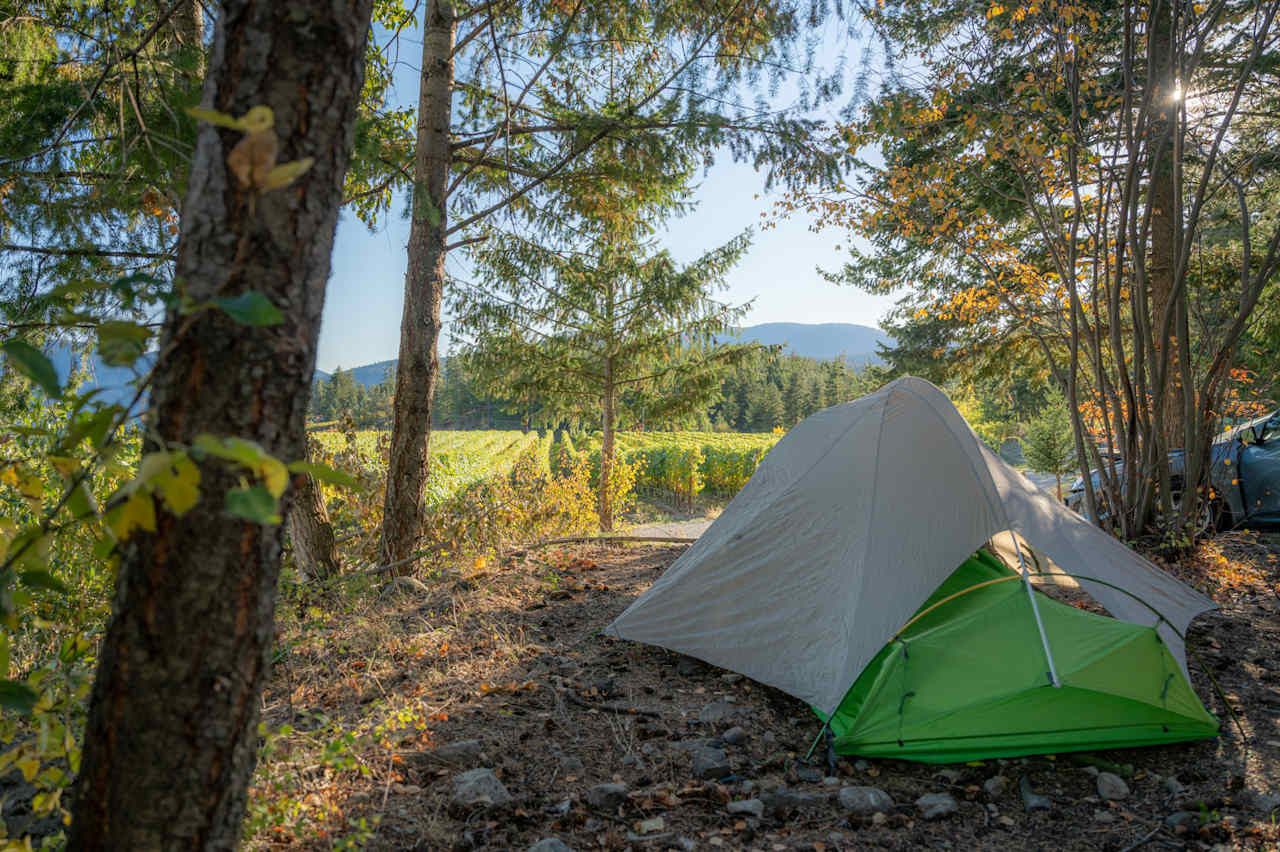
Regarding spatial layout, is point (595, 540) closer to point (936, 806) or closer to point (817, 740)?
point (817, 740)

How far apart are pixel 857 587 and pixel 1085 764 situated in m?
1.12

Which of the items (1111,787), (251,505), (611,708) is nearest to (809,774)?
(611,708)

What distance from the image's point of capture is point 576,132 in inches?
213

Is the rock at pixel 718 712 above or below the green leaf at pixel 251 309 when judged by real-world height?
below

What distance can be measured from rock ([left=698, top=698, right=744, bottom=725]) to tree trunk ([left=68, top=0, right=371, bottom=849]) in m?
2.34

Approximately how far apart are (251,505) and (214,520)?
35cm

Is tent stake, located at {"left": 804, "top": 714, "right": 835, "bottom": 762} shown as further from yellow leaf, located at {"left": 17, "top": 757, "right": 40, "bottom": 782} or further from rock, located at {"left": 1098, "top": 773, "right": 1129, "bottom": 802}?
yellow leaf, located at {"left": 17, "top": 757, "right": 40, "bottom": 782}

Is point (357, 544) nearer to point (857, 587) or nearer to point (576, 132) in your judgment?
point (576, 132)

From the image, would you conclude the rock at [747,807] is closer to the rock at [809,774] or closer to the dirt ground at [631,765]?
the dirt ground at [631,765]

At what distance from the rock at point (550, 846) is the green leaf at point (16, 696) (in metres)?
1.45

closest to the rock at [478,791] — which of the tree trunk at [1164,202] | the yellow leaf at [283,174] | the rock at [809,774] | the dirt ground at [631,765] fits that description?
the dirt ground at [631,765]

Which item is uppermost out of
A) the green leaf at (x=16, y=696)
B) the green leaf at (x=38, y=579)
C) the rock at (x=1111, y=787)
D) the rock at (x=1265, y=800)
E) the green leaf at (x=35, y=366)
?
the green leaf at (x=35, y=366)

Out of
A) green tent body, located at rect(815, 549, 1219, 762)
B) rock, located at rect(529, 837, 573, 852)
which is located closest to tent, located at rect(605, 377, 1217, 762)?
green tent body, located at rect(815, 549, 1219, 762)

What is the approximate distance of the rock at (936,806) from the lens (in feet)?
8.22
